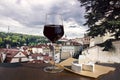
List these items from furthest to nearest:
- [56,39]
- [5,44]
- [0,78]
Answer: [5,44]
[56,39]
[0,78]

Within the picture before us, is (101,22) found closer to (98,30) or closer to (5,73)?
(98,30)

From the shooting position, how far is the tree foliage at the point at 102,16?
7.55 meters

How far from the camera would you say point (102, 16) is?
768 centimetres

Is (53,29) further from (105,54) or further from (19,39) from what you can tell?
(105,54)

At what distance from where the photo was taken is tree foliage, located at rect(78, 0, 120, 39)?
755cm

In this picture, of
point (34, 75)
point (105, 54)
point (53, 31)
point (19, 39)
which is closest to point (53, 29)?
point (53, 31)

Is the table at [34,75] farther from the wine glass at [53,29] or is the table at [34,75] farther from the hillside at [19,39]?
the hillside at [19,39]

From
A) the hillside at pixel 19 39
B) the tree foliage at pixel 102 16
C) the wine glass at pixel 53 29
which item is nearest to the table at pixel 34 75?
the wine glass at pixel 53 29

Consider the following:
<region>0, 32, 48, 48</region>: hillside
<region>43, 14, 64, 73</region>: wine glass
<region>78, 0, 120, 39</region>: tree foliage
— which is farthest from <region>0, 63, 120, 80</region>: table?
<region>78, 0, 120, 39</region>: tree foliage

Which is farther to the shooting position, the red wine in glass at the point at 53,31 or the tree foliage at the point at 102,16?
the tree foliage at the point at 102,16

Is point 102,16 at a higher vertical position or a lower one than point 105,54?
higher

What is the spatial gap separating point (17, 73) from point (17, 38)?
490 centimetres

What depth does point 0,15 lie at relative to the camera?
5.74 m

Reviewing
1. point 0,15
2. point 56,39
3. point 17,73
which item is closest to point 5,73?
point 17,73
